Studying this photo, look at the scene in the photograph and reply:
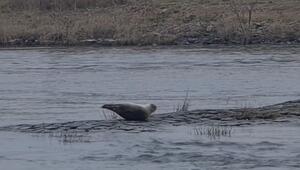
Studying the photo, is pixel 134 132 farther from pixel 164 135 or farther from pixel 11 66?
pixel 11 66

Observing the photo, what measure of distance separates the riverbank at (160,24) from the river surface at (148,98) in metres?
2.44

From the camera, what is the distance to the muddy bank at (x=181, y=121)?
16.6 m

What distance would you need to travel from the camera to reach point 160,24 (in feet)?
149

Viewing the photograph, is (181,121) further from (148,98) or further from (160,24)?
(160,24)

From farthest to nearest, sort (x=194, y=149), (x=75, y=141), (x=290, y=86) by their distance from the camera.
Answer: (x=290, y=86) → (x=75, y=141) → (x=194, y=149)

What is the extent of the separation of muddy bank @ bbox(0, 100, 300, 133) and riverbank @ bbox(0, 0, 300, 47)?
23399 mm

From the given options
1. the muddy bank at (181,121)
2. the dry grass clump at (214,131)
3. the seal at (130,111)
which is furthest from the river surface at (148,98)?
the seal at (130,111)

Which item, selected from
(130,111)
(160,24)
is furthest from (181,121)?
(160,24)

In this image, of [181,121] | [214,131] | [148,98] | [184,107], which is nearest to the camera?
[214,131]

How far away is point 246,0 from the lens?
48500 mm

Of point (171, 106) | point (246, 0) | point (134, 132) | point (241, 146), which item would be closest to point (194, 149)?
point (241, 146)

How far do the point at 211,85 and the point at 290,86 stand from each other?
6.80 ft

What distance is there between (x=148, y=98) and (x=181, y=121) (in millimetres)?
5165

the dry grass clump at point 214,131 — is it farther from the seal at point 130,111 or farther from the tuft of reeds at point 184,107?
the tuft of reeds at point 184,107
